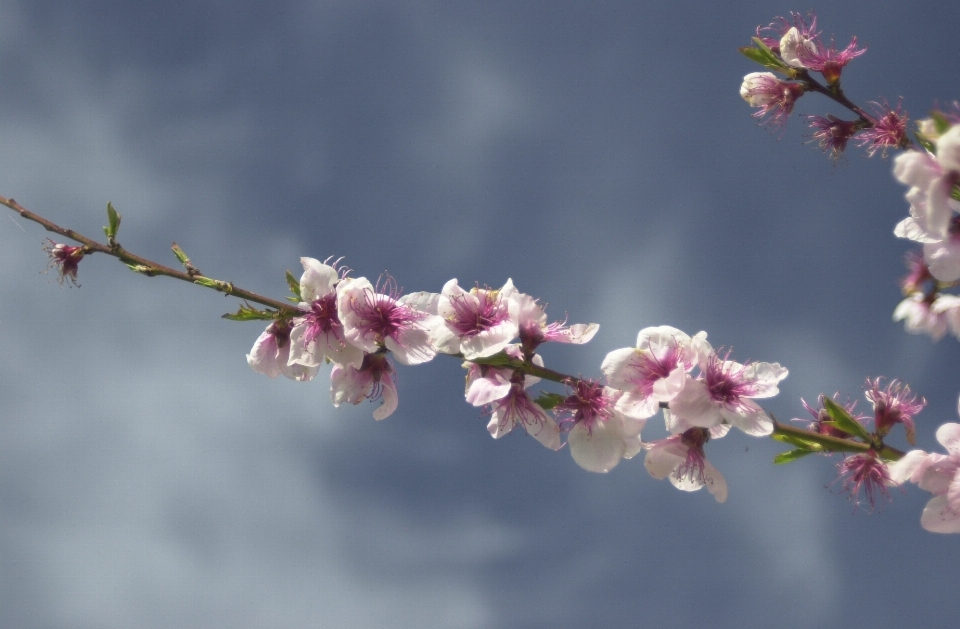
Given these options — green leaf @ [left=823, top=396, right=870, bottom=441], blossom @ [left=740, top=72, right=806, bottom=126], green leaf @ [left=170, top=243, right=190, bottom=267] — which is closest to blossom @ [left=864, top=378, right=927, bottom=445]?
green leaf @ [left=823, top=396, right=870, bottom=441]

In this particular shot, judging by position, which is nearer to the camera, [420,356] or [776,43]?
[420,356]

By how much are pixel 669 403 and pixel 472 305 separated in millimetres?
993

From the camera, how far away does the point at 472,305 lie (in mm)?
3414

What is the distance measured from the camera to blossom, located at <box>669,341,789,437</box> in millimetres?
3123

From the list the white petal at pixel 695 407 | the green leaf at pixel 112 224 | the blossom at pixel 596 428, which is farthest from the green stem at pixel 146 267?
the white petal at pixel 695 407

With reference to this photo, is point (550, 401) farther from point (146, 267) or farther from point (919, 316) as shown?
point (919, 316)

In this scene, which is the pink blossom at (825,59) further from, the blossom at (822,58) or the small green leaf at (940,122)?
the small green leaf at (940,122)

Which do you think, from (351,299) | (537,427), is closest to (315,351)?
(351,299)

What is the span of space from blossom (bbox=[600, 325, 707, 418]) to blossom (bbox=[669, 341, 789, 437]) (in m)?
0.07

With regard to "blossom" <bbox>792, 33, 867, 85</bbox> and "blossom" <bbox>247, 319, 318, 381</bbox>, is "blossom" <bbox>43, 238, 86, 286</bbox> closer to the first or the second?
"blossom" <bbox>247, 319, 318, 381</bbox>

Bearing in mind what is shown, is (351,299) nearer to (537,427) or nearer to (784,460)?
(537,427)

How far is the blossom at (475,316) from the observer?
3.28 meters

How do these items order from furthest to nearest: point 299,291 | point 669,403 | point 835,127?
point 835,127, point 299,291, point 669,403

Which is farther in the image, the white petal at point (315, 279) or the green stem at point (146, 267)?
the white petal at point (315, 279)
